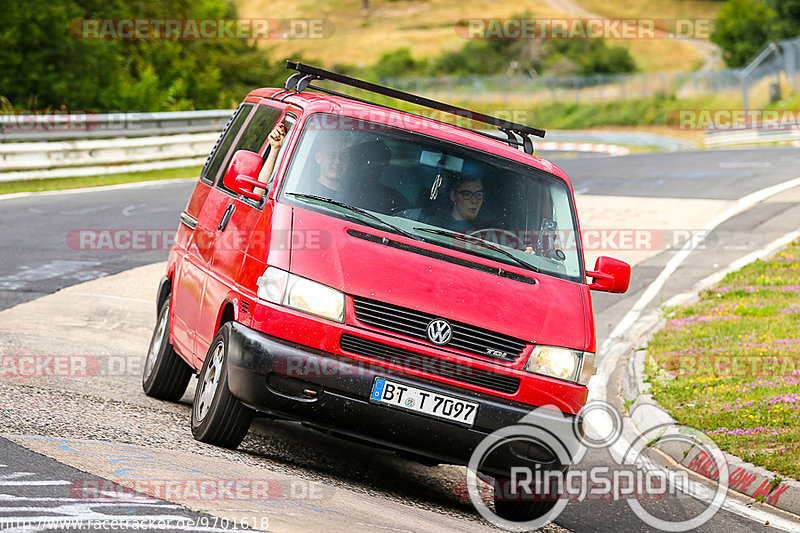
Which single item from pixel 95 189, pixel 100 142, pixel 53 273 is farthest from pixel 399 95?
pixel 100 142

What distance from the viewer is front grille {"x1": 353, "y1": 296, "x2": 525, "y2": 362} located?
6043mm

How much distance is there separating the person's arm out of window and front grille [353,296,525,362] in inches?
57.0

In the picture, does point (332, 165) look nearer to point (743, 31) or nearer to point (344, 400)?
point (344, 400)

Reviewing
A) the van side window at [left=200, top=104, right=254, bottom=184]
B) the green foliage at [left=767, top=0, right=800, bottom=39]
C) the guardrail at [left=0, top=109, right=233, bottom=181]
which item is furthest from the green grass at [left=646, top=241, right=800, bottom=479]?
the green foliage at [left=767, top=0, right=800, bottom=39]

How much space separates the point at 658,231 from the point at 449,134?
13166 mm

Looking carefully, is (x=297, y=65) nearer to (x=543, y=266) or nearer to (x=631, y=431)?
(x=543, y=266)

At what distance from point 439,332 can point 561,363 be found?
0.76m

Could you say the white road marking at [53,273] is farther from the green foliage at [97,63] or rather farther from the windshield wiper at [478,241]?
the green foliage at [97,63]

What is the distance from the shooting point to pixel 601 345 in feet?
41.0

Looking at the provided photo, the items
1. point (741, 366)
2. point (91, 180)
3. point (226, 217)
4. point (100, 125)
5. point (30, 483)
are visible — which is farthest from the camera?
point (100, 125)

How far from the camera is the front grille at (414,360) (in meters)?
6.00

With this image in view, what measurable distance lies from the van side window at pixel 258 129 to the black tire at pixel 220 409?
5.22ft

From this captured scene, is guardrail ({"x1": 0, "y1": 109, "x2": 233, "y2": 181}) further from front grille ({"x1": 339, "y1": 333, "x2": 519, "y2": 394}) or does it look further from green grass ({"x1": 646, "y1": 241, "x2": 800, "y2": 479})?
front grille ({"x1": 339, "y1": 333, "x2": 519, "y2": 394})

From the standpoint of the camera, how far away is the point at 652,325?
1347 cm
